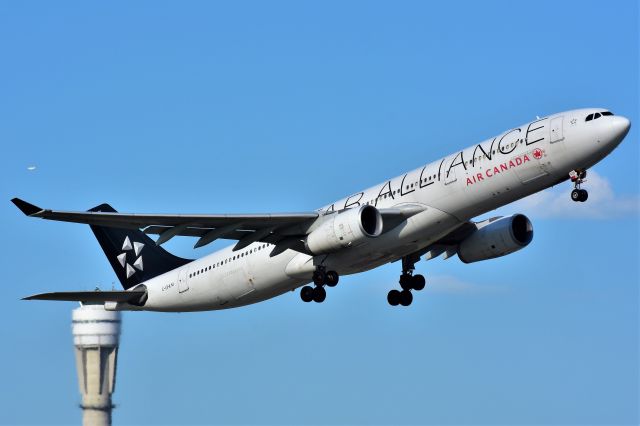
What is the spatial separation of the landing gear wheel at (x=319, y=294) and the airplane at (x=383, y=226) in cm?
4

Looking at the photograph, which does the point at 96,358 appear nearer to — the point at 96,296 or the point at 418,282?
the point at 96,296

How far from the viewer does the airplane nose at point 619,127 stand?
130ft

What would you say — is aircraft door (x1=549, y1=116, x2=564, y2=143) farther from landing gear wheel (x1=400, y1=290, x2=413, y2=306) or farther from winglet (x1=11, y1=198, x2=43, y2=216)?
winglet (x1=11, y1=198, x2=43, y2=216)

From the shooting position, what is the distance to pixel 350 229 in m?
42.0

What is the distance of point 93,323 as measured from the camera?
137 meters

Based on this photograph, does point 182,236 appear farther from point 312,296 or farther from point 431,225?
point 431,225

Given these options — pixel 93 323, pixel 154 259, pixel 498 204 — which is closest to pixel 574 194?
pixel 498 204

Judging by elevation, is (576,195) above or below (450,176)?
below

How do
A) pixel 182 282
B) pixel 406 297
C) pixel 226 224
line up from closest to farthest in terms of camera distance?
pixel 226 224, pixel 406 297, pixel 182 282

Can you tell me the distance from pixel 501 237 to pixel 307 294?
797 cm

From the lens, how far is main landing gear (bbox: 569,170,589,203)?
133 feet

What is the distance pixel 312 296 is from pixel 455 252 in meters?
6.66

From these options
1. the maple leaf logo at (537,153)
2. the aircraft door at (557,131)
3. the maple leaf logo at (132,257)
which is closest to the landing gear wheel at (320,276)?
the maple leaf logo at (537,153)

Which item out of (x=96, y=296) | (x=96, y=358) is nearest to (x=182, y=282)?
(x=96, y=296)
